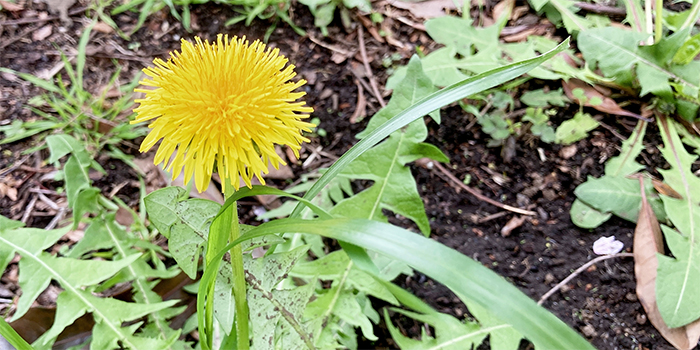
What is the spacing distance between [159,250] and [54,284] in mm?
423

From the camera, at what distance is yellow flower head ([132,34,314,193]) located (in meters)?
0.84

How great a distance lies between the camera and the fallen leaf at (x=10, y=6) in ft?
7.31

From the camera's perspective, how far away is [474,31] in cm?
204

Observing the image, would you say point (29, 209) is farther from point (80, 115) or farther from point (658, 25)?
point (658, 25)

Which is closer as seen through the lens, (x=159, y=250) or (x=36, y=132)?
(x=159, y=250)

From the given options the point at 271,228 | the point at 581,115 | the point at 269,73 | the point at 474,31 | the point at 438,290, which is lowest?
the point at 438,290

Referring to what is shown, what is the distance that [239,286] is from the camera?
104 cm

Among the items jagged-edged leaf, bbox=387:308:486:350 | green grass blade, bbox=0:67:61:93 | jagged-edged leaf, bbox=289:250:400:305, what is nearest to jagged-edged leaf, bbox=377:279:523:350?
jagged-edged leaf, bbox=387:308:486:350

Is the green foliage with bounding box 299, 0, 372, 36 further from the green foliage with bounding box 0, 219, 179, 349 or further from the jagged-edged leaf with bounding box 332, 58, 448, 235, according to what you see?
the green foliage with bounding box 0, 219, 179, 349

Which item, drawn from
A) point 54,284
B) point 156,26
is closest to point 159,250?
point 54,284

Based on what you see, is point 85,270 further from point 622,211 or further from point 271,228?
point 622,211

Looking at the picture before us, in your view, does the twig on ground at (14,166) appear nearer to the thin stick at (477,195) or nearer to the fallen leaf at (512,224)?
the thin stick at (477,195)

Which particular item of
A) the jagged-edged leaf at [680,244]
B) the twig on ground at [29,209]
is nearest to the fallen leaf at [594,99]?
the jagged-edged leaf at [680,244]

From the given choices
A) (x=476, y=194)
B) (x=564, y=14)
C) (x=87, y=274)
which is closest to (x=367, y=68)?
(x=476, y=194)
